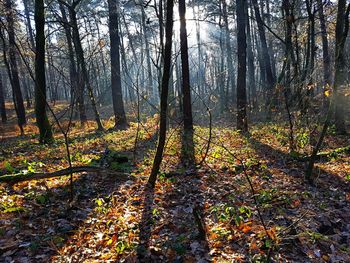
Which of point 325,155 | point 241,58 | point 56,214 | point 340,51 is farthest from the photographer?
point 241,58

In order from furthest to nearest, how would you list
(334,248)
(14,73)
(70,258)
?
(14,73)
(334,248)
(70,258)

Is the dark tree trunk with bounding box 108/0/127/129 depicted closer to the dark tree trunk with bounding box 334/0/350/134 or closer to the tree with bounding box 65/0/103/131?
the tree with bounding box 65/0/103/131

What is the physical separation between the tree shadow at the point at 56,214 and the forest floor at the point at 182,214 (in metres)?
0.01

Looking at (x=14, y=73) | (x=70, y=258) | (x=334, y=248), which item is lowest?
(x=334, y=248)

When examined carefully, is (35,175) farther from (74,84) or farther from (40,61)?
(40,61)

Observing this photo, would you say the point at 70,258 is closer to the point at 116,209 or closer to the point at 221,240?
the point at 116,209

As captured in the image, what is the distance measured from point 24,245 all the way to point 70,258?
0.63 metres

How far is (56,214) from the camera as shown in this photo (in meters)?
4.37

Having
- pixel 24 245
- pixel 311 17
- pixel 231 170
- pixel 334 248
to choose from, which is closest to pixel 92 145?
pixel 231 170

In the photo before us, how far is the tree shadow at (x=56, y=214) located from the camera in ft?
11.6

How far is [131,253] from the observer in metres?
3.57

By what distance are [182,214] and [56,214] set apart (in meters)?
1.96

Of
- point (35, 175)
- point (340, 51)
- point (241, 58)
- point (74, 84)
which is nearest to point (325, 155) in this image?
point (340, 51)

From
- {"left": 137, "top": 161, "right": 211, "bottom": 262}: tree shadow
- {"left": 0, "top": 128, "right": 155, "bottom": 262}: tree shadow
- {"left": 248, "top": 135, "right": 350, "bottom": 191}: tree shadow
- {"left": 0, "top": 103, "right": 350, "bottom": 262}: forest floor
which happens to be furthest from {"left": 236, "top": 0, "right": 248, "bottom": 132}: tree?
{"left": 0, "top": 128, "right": 155, "bottom": 262}: tree shadow
